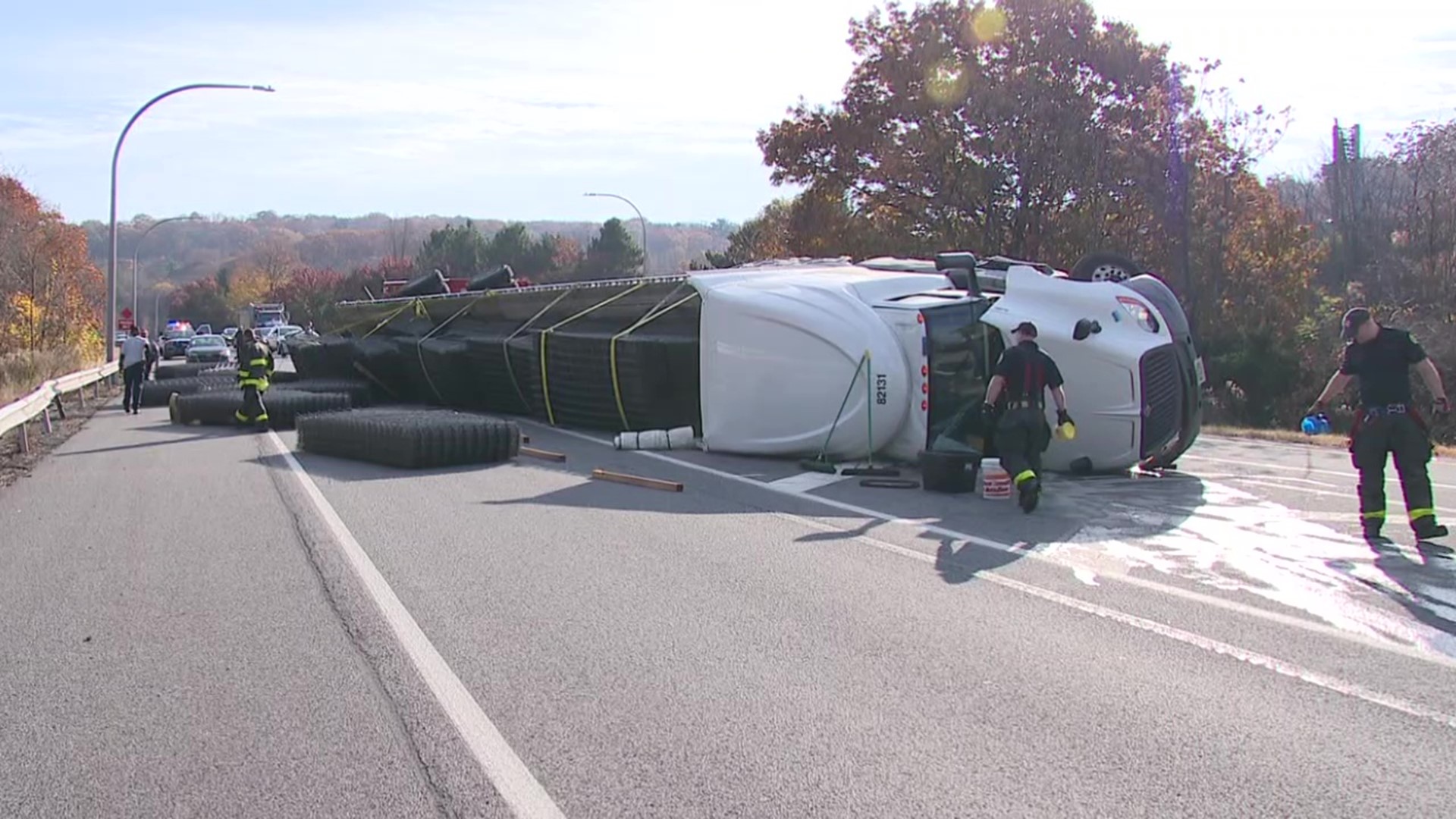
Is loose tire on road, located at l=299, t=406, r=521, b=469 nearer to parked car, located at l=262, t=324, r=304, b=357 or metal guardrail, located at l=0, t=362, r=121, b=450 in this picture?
metal guardrail, located at l=0, t=362, r=121, b=450

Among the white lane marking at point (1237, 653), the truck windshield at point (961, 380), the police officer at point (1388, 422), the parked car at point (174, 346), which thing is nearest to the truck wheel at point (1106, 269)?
the truck windshield at point (961, 380)

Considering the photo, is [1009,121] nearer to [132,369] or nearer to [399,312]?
[399,312]

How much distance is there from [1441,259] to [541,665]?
35.2m

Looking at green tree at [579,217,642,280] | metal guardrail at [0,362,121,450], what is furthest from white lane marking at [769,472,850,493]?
green tree at [579,217,642,280]

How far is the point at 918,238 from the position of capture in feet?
104

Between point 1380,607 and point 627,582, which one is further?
point 627,582

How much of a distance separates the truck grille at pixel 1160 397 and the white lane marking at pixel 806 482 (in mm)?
3034

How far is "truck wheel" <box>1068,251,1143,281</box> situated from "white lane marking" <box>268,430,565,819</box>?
929 centimetres

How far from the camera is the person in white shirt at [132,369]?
75.4 feet

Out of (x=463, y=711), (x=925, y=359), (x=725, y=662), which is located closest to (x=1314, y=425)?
(x=925, y=359)

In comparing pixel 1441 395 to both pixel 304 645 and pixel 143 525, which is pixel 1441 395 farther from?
pixel 143 525

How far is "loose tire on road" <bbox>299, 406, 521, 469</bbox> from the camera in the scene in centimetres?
1334

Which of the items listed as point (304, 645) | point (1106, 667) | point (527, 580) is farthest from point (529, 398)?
point (1106, 667)

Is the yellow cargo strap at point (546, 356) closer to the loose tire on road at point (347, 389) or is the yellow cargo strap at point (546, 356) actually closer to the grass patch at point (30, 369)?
the loose tire on road at point (347, 389)
